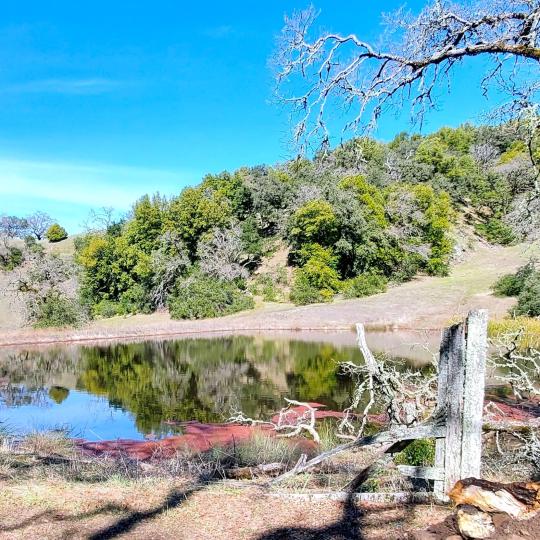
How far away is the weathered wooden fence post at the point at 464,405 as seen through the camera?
4312mm

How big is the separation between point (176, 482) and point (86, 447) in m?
7.57

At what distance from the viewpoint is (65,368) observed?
25562mm

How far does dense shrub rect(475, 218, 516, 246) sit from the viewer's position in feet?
178

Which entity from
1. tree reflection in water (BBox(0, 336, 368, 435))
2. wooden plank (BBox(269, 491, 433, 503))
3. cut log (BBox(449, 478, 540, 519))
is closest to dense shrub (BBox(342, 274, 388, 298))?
tree reflection in water (BBox(0, 336, 368, 435))

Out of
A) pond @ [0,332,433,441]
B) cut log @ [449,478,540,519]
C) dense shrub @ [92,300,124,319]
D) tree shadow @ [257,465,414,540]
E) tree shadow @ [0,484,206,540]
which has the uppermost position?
cut log @ [449,478,540,519]

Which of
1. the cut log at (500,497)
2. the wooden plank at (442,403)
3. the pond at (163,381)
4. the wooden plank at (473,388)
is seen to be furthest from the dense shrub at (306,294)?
the cut log at (500,497)

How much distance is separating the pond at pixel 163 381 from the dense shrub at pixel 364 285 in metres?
11.1

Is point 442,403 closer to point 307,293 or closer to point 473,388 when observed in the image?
point 473,388

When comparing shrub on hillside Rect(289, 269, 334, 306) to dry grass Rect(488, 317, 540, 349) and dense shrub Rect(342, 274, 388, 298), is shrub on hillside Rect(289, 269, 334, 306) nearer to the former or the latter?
dense shrub Rect(342, 274, 388, 298)

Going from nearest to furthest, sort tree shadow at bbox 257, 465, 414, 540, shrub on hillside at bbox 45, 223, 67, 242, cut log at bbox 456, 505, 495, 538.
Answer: cut log at bbox 456, 505, 495, 538 → tree shadow at bbox 257, 465, 414, 540 → shrub on hillside at bbox 45, 223, 67, 242

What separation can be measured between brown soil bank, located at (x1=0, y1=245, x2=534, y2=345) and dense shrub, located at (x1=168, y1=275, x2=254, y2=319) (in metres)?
1.47

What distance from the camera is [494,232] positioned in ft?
→ 181

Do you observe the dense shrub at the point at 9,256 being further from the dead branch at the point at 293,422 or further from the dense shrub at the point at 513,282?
the dead branch at the point at 293,422

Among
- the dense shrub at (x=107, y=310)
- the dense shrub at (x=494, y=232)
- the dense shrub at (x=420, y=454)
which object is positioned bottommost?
the dense shrub at (x=107, y=310)
